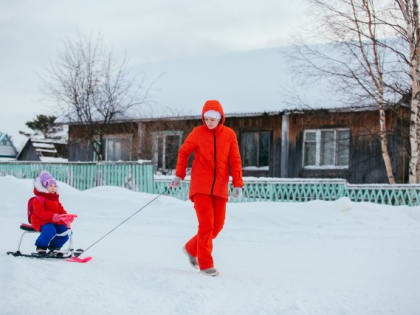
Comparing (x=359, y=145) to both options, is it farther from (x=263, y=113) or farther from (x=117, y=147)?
(x=117, y=147)

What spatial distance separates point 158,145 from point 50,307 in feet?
51.0

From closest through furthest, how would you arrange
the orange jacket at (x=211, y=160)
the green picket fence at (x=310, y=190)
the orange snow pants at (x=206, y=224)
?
the orange snow pants at (x=206, y=224) < the orange jacket at (x=211, y=160) < the green picket fence at (x=310, y=190)

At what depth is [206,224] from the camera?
4.98m

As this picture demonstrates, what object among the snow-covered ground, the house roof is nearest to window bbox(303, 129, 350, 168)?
the house roof

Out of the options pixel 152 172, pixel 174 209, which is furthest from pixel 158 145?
pixel 174 209

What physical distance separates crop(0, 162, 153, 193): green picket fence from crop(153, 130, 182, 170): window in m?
4.10

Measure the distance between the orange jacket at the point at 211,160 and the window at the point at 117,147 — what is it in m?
14.8

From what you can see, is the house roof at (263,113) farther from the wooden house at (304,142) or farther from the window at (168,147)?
the window at (168,147)

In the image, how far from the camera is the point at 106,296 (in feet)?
12.1

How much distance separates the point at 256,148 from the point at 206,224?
12.8 meters

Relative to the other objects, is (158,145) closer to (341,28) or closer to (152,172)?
(152,172)

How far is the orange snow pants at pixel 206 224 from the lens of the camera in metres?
4.90

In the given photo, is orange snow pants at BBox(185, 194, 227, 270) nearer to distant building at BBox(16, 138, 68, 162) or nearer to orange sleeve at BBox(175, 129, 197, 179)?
orange sleeve at BBox(175, 129, 197, 179)

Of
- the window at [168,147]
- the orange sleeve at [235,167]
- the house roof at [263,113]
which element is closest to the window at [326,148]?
the house roof at [263,113]
